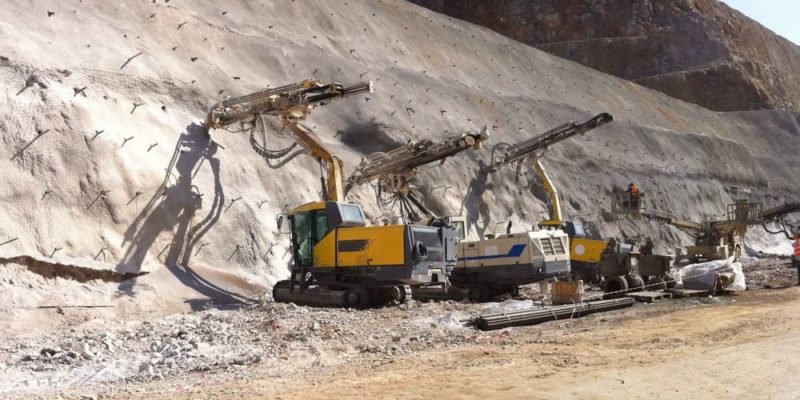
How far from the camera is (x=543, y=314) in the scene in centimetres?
1503

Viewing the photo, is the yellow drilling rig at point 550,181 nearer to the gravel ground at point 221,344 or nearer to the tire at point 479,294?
the tire at point 479,294

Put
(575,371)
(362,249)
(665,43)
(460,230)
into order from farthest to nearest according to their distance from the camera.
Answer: (665,43)
(460,230)
(362,249)
(575,371)

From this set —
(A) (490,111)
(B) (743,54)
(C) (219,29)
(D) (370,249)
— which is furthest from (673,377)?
(B) (743,54)

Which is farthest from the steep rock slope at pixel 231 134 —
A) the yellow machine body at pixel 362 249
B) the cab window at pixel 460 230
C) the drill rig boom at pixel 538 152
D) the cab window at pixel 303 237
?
the cab window at pixel 460 230

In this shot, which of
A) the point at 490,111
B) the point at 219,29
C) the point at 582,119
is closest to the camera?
the point at 219,29

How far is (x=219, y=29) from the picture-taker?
96.6 ft

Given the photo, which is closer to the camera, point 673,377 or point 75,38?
point 673,377

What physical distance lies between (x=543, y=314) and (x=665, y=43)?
7141 cm

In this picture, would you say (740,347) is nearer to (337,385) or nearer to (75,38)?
(337,385)

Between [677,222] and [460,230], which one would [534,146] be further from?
[460,230]

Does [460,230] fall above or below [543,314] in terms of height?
above

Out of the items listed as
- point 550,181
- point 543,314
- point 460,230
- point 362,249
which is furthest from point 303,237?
point 550,181

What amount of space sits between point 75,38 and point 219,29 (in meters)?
8.11

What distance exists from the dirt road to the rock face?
66.4 m
